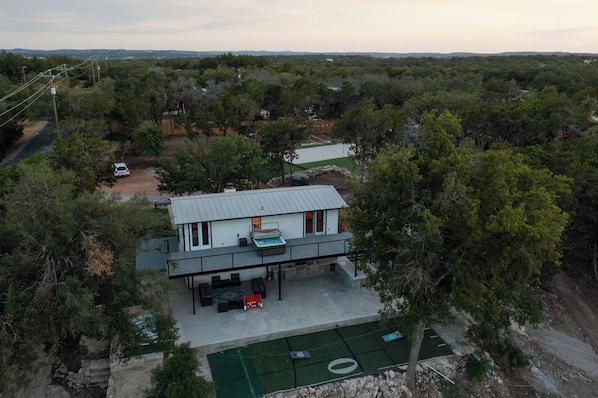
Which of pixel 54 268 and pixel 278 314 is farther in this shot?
pixel 278 314

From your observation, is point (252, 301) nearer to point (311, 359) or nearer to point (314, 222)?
point (311, 359)

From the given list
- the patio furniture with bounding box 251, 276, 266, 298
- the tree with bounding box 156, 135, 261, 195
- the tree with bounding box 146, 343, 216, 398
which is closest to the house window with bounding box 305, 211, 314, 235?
the patio furniture with bounding box 251, 276, 266, 298

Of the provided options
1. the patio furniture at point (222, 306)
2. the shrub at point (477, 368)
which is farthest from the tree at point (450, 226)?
the patio furniture at point (222, 306)

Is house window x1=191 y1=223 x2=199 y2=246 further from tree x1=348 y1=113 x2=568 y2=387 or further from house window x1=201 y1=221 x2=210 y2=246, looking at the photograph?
tree x1=348 y1=113 x2=568 y2=387

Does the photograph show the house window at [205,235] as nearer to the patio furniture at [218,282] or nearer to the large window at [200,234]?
the large window at [200,234]

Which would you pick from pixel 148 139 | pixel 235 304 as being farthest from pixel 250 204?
pixel 148 139

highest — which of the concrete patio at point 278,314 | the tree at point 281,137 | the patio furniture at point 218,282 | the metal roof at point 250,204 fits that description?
the tree at point 281,137

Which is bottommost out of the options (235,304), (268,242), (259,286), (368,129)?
(235,304)
